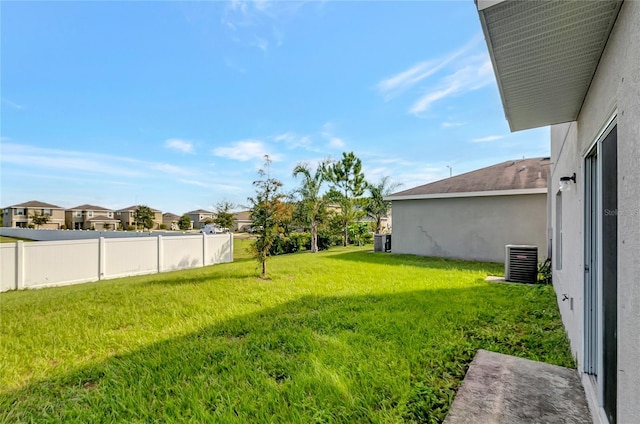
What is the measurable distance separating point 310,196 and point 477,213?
10237 millimetres

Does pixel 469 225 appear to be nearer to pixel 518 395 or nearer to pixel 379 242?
pixel 379 242

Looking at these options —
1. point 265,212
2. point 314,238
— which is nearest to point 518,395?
point 265,212

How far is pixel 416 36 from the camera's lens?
7375 mm

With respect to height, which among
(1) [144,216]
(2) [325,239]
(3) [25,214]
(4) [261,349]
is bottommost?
(2) [325,239]

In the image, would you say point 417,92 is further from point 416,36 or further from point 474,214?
point 474,214

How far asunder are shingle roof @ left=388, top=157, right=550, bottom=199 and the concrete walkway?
9.64 meters

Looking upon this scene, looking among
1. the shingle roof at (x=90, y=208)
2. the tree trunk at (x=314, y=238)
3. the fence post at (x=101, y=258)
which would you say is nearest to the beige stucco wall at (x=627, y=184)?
the fence post at (x=101, y=258)

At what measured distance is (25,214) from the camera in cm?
5456

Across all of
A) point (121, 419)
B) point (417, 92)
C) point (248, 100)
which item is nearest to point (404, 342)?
point (121, 419)

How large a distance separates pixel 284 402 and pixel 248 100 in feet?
47.9

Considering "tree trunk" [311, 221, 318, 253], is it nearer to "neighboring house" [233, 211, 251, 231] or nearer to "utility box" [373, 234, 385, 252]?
"neighboring house" [233, 211, 251, 231]

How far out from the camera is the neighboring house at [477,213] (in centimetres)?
1061

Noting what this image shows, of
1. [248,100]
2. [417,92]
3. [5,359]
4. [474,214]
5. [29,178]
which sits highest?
[248,100]

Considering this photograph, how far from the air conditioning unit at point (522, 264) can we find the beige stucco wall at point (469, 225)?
12.3ft
